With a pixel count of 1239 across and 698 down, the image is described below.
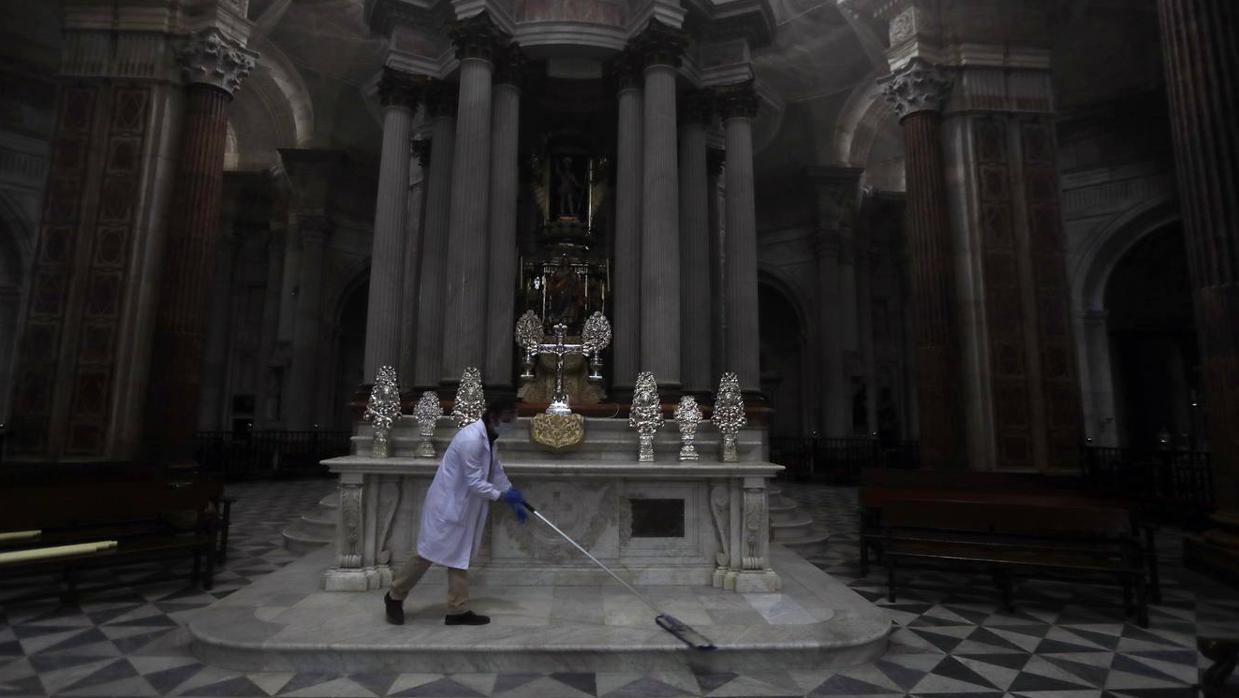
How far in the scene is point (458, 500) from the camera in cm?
484

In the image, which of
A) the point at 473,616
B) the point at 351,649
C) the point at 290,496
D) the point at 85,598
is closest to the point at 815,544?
the point at 473,616

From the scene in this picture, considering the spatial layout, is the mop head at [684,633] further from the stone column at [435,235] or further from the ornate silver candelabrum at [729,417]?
the stone column at [435,235]

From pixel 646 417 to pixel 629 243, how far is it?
17.0 ft

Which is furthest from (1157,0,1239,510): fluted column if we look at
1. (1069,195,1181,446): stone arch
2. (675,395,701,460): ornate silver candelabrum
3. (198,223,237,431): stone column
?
(198,223,237,431): stone column

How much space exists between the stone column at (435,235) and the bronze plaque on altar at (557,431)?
5253 mm

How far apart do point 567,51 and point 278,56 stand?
13.1 metres

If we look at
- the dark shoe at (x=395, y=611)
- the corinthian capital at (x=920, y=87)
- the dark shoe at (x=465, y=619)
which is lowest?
the dark shoe at (x=465, y=619)

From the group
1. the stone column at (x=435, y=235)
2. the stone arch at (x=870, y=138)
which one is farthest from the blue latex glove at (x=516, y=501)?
the stone arch at (x=870, y=138)

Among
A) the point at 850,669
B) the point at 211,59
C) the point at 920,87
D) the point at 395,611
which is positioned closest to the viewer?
the point at 850,669

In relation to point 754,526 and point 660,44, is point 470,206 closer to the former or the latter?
point 660,44

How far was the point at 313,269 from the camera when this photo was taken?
20578mm

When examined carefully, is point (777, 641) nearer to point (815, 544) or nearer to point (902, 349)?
point (815, 544)

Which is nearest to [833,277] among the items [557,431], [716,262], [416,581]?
[716,262]

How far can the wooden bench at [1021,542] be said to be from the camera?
5617 millimetres
